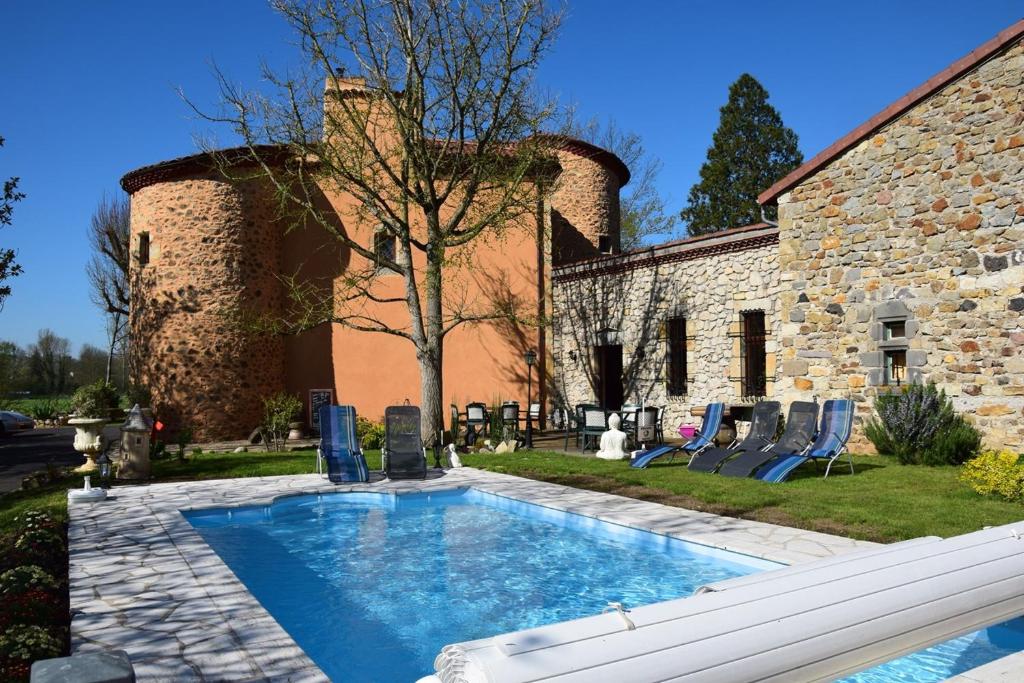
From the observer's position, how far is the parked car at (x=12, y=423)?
2491 centimetres

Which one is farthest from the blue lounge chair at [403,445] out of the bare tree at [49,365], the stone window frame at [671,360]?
the bare tree at [49,365]

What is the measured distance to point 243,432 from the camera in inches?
673

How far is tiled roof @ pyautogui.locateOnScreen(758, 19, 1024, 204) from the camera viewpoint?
9633 millimetres

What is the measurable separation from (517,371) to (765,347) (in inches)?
249

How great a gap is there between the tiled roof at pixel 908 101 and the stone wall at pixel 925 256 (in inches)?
4.2

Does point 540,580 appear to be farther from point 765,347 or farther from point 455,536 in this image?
point 765,347

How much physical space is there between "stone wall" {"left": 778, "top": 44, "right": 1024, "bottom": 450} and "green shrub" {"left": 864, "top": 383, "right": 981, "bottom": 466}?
196mm

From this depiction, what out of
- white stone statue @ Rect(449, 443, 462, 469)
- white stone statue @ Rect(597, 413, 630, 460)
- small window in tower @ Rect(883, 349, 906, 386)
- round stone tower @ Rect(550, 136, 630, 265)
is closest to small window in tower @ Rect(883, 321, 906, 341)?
small window in tower @ Rect(883, 349, 906, 386)

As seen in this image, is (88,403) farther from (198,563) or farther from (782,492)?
(782,492)

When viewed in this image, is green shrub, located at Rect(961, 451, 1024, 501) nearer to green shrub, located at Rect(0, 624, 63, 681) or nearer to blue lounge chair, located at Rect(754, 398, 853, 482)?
blue lounge chair, located at Rect(754, 398, 853, 482)

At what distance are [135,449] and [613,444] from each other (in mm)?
7560

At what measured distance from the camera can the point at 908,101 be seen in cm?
1053

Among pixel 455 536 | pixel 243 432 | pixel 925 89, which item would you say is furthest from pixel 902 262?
pixel 243 432

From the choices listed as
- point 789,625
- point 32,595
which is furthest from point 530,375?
point 789,625
